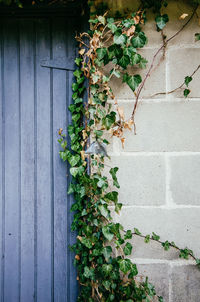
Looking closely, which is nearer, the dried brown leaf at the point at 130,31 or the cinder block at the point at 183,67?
the dried brown leaf at the point at 130,31

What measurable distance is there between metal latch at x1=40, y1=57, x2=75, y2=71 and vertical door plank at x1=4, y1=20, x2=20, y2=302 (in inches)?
9.1

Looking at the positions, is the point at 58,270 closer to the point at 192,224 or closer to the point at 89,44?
the point at 192,224

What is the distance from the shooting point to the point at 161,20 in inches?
61.4

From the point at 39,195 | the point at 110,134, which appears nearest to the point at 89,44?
the point at 110,134

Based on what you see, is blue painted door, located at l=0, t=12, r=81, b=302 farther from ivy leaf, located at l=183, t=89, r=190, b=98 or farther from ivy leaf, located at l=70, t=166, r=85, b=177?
ivy leaf, located at l=183, t=89, r=190, b=98

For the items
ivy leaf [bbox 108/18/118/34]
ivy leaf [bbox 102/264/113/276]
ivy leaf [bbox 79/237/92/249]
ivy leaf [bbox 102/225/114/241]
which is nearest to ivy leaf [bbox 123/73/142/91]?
ivy leaf [bbox 108/18/118/34]

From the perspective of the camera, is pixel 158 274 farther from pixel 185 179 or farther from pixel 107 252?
pixel 185 179

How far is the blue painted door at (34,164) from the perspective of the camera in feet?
5.92

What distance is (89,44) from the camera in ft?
5.46

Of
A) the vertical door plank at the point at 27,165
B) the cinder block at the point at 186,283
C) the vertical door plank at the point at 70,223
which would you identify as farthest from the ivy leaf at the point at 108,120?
the cinder block at the point at 186,283

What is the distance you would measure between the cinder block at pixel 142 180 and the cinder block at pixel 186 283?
17.4 inches

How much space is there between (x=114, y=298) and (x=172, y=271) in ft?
1.28

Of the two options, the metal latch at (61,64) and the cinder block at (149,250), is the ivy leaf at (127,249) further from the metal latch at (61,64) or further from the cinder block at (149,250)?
the metal latch at (61,64)

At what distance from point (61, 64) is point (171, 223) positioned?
49.7 inches
